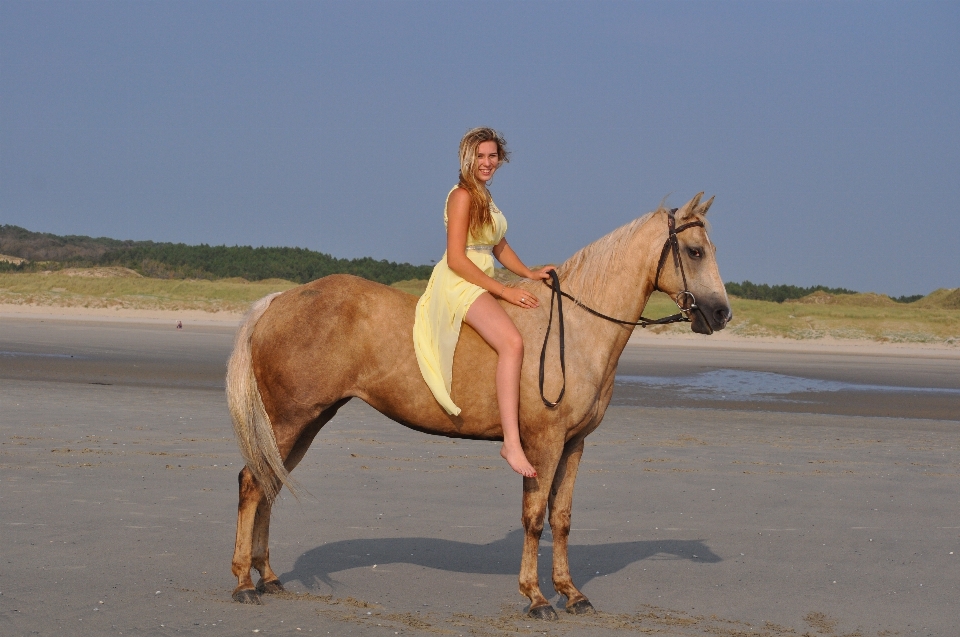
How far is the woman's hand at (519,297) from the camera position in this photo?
5961mm

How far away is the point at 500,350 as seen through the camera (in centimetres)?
575

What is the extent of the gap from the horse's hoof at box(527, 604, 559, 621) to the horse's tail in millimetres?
1538

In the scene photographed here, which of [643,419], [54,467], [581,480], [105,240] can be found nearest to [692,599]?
[581,480]

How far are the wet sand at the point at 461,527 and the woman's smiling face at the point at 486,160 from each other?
245 cm

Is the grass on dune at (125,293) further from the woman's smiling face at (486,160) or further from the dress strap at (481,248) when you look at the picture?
the woman's smiling face at (486,160)

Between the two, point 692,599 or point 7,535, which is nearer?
point 692,599

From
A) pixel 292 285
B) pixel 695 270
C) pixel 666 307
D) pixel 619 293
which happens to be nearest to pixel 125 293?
pixel 292 285

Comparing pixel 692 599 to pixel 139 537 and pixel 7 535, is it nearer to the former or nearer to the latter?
pixel 139 537

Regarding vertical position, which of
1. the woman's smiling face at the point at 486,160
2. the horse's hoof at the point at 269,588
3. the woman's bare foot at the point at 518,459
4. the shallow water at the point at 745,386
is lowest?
the horse's hoof at the point at 269,588

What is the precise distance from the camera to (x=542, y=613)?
18.5ft

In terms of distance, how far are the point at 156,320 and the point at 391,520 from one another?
28506mm

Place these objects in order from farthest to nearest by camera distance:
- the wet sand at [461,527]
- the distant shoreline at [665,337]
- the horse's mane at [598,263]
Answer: the distant shoreline at [665,337] < the horse's mane at [598,263] < the wet sand at [461,527]

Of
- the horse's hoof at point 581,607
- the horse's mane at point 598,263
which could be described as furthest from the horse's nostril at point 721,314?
the horse's hoof at point 581,607

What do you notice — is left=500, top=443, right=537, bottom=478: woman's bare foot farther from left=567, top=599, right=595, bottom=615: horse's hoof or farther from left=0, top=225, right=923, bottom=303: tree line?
left=0, top=225, right=923, bottom=303: tree line
